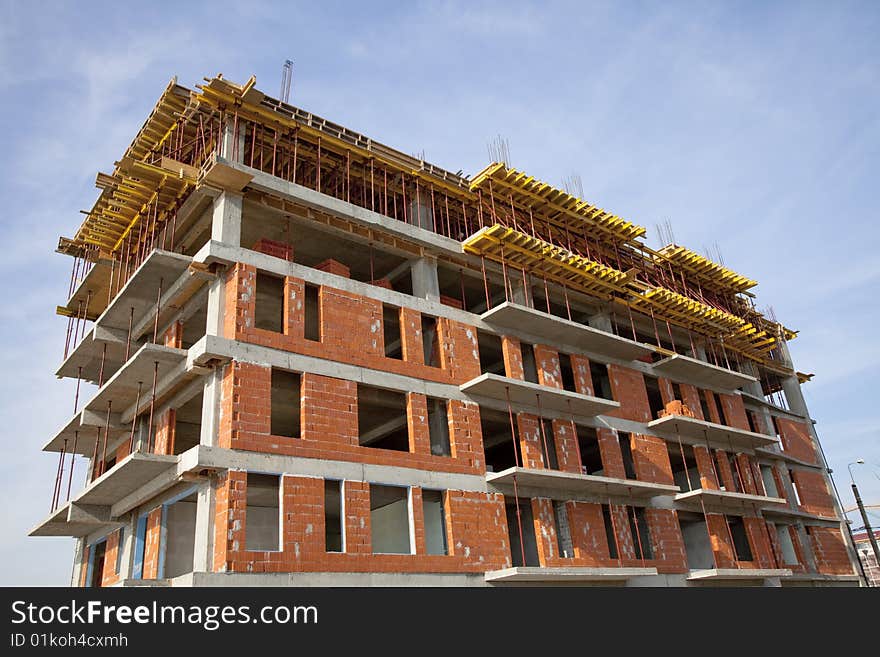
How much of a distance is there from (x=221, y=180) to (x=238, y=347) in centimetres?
565

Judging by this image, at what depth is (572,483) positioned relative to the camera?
986 inches

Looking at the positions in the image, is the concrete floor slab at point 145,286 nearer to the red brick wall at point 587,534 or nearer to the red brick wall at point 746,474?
the red brick wall at point 587,534

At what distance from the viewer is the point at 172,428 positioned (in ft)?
76.1

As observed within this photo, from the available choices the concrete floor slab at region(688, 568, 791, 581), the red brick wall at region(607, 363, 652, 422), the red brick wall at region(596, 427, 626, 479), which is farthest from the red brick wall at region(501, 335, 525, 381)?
the concrete floor slab at region(688, 568, 791, 581)

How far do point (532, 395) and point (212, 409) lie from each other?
1131cm

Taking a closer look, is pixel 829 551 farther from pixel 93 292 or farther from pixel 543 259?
pixel 93 292

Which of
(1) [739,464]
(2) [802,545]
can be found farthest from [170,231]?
(2) [802,545]

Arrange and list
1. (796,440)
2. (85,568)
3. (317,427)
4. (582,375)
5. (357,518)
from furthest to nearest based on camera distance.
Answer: (796,440)
(582,375)
(85,568)
(317,427)
(357,518)

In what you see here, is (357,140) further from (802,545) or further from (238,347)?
(802,545)

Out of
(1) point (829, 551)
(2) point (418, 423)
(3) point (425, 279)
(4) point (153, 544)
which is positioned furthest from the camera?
(1) point (829, 551)

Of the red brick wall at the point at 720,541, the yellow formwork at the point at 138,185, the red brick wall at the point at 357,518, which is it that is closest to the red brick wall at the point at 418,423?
the red brick wall at the point at 357,518

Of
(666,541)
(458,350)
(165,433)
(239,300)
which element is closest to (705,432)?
(666,541)

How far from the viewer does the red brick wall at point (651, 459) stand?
2947cm

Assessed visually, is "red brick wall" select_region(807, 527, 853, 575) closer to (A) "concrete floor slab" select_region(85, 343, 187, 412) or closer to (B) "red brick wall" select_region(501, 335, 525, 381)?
(B) "red brick wall" select_region(501, 335, 525, 381)
